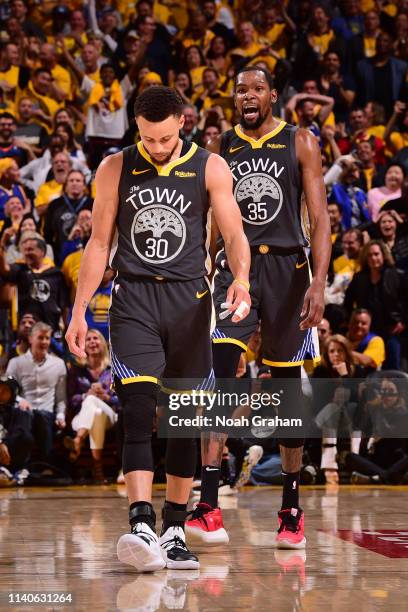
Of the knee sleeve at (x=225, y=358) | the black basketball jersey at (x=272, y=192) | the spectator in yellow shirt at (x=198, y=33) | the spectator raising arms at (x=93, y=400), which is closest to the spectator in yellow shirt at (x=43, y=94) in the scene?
the spectator in yellow shirt at (x=198, y=33)

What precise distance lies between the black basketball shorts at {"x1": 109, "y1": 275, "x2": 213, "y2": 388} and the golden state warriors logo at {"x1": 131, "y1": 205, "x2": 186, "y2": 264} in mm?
108

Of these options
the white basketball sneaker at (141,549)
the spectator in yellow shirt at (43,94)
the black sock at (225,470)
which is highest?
the spectator in yellow shirt at (43,94)

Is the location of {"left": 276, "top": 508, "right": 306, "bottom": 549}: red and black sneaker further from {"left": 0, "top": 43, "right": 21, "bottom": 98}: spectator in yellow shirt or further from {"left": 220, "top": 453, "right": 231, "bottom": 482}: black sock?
{"left": 0, "top": 43, "right": 21, "bottom": 98}: spectator in yellow shirt

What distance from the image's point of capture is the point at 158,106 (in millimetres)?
4730

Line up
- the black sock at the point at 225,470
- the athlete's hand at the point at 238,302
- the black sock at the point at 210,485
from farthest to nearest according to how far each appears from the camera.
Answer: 1. the black sock at the point at 225,470
2. the black sock at the point at 210,485
3. the athlete's hand at the point at 238,302

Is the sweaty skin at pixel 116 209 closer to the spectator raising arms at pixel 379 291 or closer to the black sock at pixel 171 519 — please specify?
the black sock at pixel 171 519

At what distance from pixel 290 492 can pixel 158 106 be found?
208 centimetres

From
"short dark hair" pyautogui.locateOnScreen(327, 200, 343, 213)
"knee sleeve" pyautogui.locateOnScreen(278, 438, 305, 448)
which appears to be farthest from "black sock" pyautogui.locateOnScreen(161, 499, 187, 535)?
→ "short dark hair" pyautogui.locateOnScreen(327, 200, 343, 213)

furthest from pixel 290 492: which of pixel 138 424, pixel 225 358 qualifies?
pixel 138 424

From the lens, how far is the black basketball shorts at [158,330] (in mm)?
4738

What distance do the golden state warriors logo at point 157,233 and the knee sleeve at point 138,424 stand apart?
54cm

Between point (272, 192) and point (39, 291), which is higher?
point (272, 192)

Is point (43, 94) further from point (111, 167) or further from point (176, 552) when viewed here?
point (176, 552)

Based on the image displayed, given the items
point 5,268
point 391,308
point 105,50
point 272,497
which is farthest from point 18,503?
point 105,50
